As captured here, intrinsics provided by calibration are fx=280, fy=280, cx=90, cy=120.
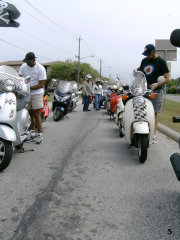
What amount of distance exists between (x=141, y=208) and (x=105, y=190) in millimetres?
586

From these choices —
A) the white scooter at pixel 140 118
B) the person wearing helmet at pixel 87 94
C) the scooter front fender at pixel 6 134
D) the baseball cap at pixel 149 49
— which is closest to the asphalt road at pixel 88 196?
the white scooter at pixel 140 118

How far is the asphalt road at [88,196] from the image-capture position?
94.7 inches

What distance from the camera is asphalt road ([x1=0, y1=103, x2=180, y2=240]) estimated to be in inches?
94.7

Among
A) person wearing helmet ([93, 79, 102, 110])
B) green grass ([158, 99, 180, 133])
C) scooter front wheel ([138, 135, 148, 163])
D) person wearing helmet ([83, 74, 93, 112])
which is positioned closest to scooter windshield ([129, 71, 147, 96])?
scooter front wheel ([138, 135, 148, 163])

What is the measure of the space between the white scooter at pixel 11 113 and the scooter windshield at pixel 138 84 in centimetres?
192

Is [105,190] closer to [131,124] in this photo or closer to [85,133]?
[131,124]

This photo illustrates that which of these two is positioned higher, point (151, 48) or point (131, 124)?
point (151, 48)

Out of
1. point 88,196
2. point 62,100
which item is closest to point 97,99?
point 62,100

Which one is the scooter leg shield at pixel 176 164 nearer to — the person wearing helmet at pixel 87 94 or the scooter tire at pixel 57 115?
the scooter tire at pixel 57 115

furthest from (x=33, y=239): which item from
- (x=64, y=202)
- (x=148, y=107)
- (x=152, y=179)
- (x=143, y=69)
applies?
(x=143, y=69)

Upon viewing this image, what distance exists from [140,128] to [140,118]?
0.29 meters

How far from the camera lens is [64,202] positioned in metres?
2.98

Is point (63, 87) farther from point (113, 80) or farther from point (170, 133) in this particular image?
point (170, 133)

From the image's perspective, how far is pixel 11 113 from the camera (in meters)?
4.16
